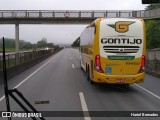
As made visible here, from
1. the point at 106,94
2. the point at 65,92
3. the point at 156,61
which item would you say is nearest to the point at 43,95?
the point at 65,92

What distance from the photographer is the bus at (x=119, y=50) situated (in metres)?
14.4

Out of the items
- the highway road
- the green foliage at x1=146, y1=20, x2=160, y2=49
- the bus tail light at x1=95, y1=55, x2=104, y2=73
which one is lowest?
the highway road

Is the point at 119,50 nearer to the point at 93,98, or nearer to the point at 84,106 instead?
the point at 93,98

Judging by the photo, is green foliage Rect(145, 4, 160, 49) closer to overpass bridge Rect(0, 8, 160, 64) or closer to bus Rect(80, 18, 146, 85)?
overpass bridge Rect(0, 8, 160, 64)

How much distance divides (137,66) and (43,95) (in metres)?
4.31

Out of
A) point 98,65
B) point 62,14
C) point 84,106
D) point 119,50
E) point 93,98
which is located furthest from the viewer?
point 62,14

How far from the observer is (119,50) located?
47.8 feet

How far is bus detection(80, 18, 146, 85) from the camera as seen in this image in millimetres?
14422

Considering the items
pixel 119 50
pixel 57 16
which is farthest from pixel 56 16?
pixel 119 50

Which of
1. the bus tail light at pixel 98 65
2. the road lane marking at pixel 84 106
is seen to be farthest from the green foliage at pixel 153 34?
the road lane marking at pixel 84 106

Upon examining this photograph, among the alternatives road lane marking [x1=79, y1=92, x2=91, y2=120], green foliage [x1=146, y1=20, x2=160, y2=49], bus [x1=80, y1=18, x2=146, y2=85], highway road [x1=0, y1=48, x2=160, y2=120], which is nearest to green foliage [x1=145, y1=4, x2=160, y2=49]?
green foliage [x1=146, y1=20, x2=160, y2=49]

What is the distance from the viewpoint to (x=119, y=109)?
10.3m

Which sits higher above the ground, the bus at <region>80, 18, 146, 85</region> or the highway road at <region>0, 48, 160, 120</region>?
the bus at <region>80, 18, 146, 85</region>

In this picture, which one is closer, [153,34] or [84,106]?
[84,106]
